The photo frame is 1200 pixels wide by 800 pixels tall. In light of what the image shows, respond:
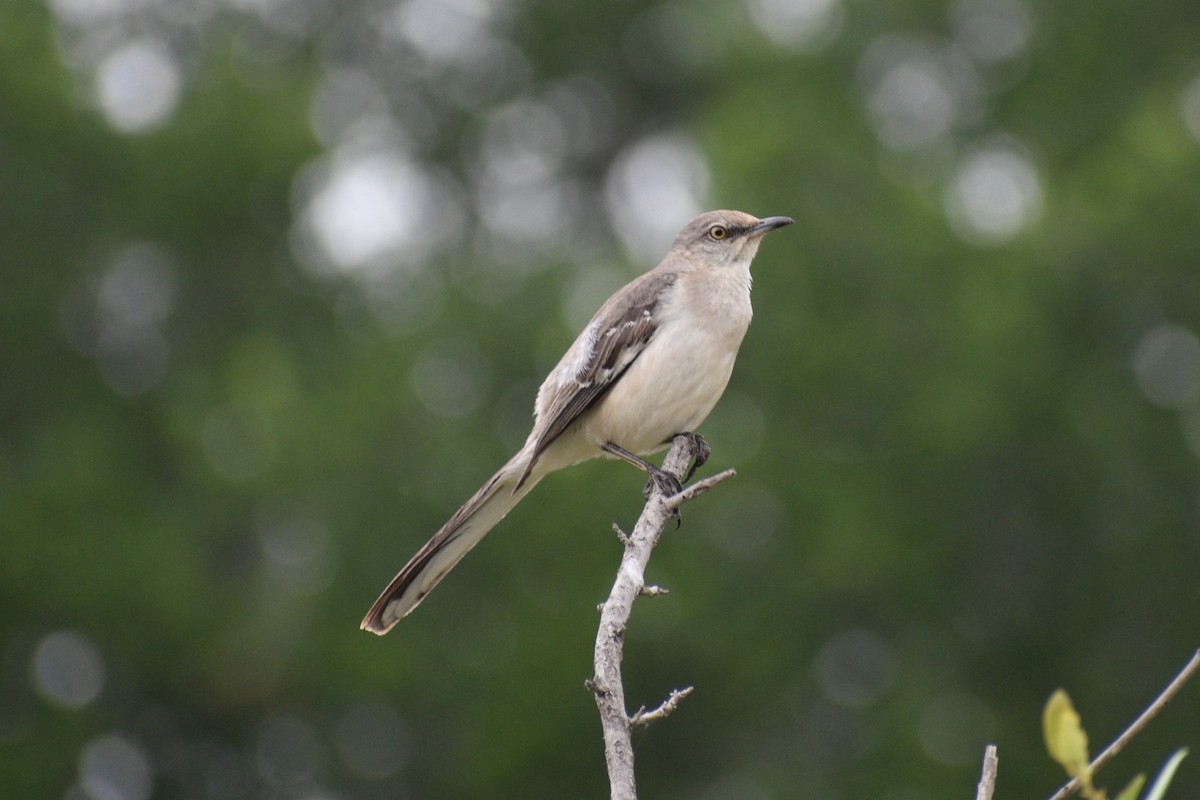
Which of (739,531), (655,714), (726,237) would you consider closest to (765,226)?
(726,237)

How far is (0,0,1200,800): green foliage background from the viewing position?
13742 mm

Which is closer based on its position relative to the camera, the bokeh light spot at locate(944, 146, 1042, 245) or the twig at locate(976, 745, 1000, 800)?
the twig at locate(976, 745, 1000, 800)

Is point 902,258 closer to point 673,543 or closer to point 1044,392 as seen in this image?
point 1044,392

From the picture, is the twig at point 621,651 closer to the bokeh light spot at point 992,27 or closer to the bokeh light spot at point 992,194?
the bokeh light spot at point 992,194

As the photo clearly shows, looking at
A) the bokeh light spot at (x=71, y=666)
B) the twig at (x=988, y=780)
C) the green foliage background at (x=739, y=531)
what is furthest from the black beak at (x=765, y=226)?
the bokeh light spot at (x=71, y=666)

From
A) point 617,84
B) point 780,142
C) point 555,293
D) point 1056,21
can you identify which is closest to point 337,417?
point 555,293

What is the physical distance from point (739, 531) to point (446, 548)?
998 centimetres

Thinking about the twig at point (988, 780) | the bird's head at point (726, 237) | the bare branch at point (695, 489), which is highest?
the bird's head at point (726, 237)

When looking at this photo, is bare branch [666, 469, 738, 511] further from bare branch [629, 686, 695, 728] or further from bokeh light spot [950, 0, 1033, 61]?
bokeh light spot [950, 0, 1033, 61]

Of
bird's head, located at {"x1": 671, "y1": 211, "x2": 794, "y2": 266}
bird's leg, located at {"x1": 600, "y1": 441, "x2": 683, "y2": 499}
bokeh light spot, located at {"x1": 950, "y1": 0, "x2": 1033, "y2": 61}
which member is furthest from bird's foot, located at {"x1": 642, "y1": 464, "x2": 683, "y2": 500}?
bokeh light spot, located at {"x1": 950, "y1": 0, "x2": 1033, "y2": 61}

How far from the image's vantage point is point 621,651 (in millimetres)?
3256

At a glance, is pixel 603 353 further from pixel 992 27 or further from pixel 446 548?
pixel 992 27

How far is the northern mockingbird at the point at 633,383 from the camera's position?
5336 millimetres

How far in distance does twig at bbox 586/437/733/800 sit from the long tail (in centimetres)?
95
